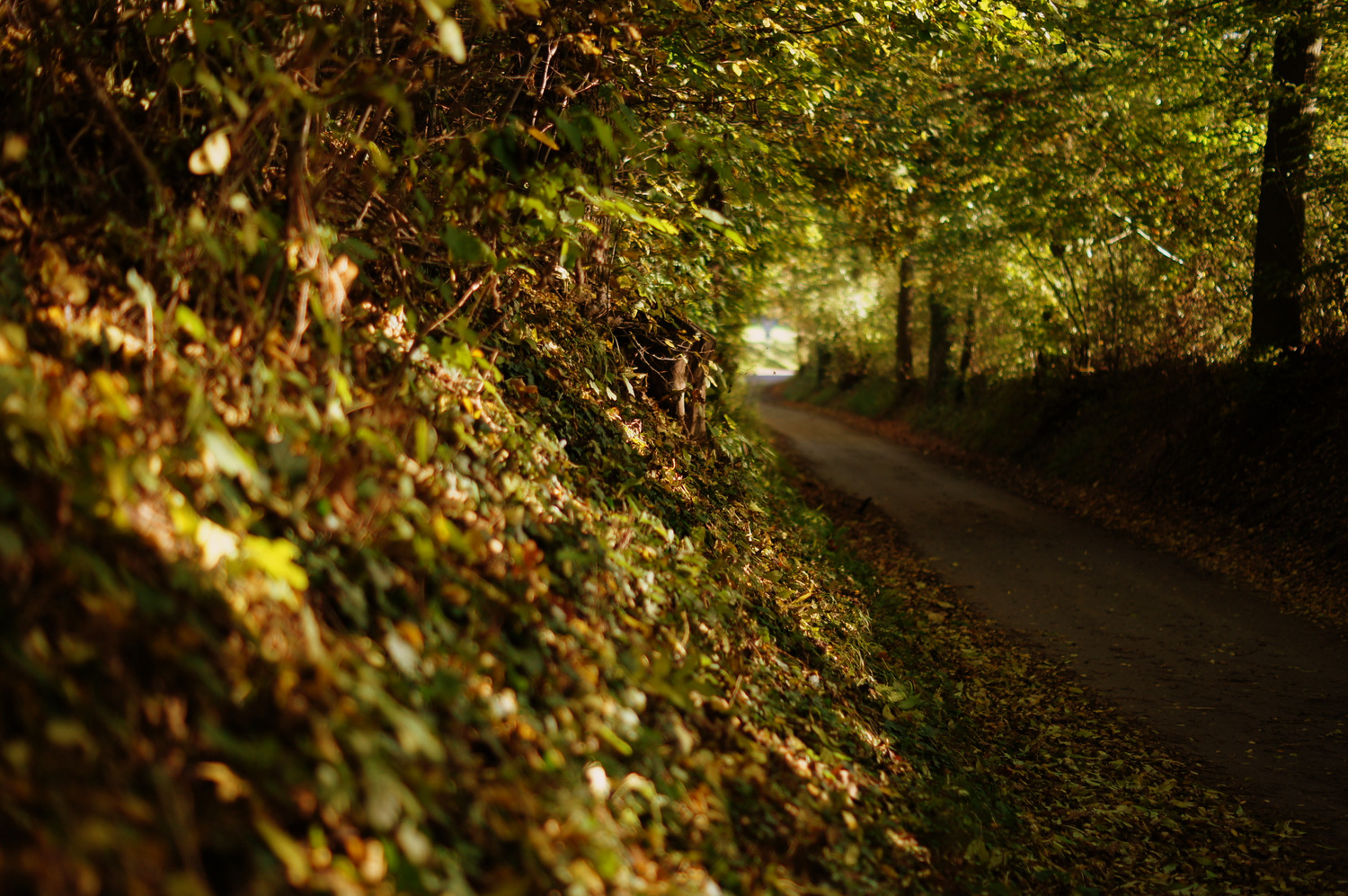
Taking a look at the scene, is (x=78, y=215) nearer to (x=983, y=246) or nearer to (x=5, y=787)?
(x=5, y=787)

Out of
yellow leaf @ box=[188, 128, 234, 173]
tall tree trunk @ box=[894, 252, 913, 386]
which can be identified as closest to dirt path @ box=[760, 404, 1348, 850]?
yellow leaf @ box=[188, 128, 234, 173]

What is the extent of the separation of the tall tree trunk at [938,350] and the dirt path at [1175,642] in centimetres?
1168

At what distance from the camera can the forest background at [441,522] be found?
2143 mm

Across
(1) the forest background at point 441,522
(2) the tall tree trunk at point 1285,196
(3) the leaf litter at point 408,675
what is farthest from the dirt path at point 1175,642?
(2) the tall tree trunk at point 1285,196

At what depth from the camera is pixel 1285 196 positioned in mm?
12062

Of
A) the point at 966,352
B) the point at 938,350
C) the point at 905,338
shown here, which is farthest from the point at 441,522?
the point at 905,338

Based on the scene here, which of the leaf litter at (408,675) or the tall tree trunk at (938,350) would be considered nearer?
the leaf litter at (408,675)

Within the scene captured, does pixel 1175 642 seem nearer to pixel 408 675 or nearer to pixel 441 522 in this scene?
pixel 441 522

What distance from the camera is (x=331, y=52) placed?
153 inches

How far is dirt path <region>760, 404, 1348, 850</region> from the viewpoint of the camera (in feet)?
19.2

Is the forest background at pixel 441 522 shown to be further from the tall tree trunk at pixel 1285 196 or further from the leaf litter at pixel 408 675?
the tall tree trunk at pixel 1285 196

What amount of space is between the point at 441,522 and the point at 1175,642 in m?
7.82

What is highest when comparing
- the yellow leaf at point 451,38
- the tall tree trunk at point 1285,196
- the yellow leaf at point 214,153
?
the tall tree trunk at point 1285,196

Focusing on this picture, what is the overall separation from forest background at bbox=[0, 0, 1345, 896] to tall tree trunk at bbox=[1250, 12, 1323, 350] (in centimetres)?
608
